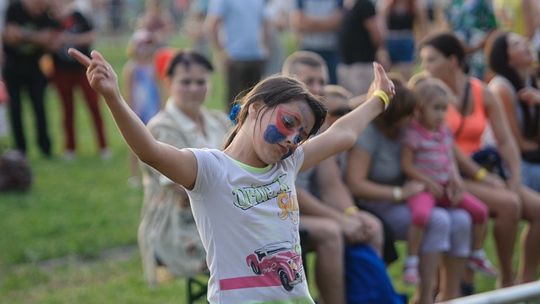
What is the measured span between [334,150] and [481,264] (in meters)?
2.68

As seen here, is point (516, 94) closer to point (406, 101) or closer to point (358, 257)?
point (406, 101)

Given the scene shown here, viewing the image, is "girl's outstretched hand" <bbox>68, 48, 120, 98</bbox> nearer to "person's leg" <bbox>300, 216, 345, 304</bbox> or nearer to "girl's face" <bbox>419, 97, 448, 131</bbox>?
"person's leg" <bbox>300, 216, 345, 304</bbox>

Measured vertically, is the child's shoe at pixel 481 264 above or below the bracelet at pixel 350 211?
below

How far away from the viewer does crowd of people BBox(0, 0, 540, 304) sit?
3189mm

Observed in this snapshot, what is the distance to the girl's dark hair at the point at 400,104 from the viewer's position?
5.16 m

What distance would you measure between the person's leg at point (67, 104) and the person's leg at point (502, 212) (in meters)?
6.00

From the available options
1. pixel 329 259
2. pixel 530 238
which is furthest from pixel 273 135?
pixel 530 238

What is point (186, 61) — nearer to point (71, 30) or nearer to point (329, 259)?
point (329, 259)

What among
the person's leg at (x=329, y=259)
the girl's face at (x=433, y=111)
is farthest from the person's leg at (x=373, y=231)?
the girl's face at (x=433, y=111)

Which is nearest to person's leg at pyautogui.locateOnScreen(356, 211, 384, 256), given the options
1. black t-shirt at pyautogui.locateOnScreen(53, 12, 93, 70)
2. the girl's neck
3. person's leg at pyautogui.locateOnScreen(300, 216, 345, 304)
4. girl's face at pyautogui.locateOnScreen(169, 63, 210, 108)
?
person's leg at pyautogui.locateOnScreen(300, 216, 345, 304)

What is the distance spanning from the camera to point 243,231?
3.18 m

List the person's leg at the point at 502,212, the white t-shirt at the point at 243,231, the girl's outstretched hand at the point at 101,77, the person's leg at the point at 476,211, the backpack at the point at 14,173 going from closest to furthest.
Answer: the girl's outstretched hand at the point at 101,77 < the white t-shirt at the point at 243,231 < the person's leg at the point at 476,211 < the person's leg at the point at 502,212 < the backpack at the point at 14,173

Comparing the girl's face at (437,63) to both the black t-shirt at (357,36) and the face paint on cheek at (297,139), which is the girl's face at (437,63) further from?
the black t-shirt at (357,36)

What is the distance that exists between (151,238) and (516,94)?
2.89 meters
